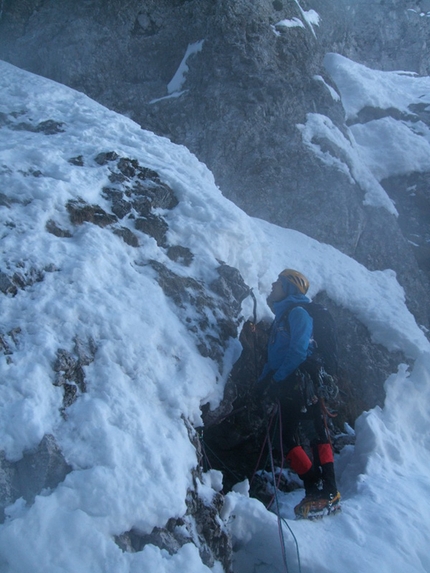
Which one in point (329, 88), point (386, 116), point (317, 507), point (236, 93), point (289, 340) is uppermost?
point (329, 88)

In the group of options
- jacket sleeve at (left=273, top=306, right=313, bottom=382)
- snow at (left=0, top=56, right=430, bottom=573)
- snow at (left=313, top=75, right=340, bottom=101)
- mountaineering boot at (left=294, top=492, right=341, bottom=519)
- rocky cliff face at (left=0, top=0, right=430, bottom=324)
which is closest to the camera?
snow at (left=0, top=56, right=430, bottom=573)

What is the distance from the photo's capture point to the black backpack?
17.9ft

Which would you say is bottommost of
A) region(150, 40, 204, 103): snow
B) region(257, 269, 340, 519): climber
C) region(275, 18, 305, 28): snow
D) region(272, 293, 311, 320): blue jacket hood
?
region(257, 269, 340, 519): climber

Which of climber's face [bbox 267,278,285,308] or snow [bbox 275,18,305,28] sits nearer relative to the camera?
climber's face [bbox 267,278,285,308]

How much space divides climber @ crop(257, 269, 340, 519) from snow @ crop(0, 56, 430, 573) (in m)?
0.27

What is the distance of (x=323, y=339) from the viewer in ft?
18.3

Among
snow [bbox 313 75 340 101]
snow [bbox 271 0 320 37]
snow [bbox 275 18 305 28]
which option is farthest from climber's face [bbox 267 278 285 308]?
snow [bbox 275 18 305 28]

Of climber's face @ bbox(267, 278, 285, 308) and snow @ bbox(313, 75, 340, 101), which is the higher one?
snow @ bbox(313, 75, 340, 101)

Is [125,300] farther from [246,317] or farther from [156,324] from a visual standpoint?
[246,317]

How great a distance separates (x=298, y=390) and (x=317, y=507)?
48.1 inches

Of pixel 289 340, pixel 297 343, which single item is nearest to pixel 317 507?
pixel 297 343

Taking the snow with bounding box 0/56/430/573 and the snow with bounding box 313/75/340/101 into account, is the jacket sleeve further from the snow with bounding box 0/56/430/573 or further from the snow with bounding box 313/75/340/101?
the snow with bounding box 313/75/340/101

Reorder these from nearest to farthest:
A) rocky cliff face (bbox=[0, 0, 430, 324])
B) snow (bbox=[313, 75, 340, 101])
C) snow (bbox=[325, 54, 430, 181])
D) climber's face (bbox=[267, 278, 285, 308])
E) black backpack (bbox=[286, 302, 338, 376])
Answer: black backpack (bbox=[286, 302, 338, 376]) < climber's face (bbox=[267, 278, 285, 308]) < rocky cliff face (bbox=[0, 0, 430, 324]) < snow (bbox=[313, 75, 340, 101]) < snow (bbox=[325, 54, 430, 181])

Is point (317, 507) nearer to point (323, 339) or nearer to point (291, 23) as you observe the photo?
point (323, 339)
